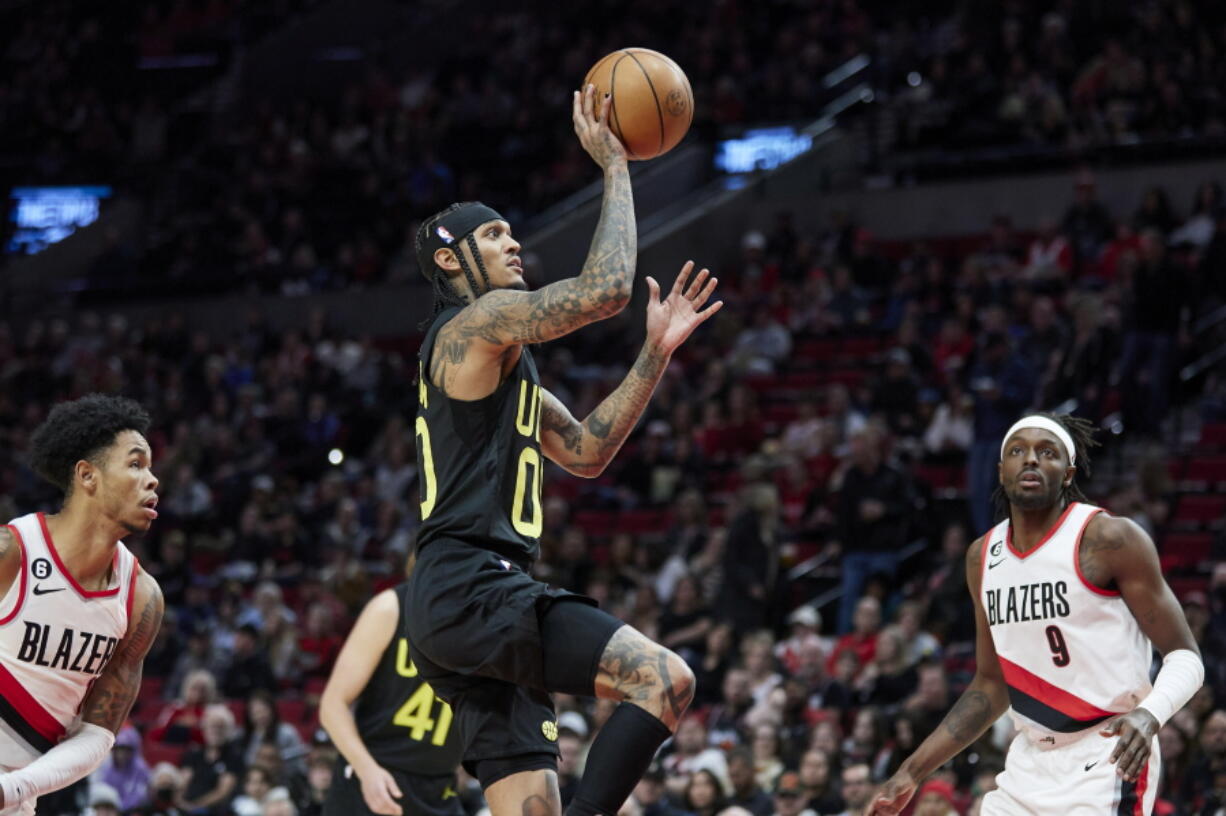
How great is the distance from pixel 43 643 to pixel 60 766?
0.38m

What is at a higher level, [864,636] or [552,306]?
[552,306]

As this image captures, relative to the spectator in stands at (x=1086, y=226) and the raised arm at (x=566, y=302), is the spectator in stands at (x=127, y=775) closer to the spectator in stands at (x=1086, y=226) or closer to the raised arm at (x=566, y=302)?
the raised arm at (x=566, y=302)

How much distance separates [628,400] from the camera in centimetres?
563

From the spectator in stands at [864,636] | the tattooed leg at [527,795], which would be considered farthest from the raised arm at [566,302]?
the spectator in stands at [864,636]

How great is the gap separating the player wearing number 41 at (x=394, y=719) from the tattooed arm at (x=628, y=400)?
184 cm

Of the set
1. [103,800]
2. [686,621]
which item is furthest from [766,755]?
[103,800]

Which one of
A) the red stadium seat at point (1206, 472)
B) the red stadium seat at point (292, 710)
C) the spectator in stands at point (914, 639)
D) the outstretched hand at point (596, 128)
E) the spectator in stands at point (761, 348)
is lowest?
the red stadium seat at point (292, 710)

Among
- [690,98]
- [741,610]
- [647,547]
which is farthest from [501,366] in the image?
[647,547]

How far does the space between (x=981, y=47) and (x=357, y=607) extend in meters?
9.93

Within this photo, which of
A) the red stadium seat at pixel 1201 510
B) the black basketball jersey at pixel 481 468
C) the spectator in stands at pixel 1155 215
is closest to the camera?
the black basketball jersey at pixel 481 468

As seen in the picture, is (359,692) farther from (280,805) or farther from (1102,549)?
(280,805)

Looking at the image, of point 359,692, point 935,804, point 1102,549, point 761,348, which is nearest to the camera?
point 1102,549

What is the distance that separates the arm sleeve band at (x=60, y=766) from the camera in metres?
4.86

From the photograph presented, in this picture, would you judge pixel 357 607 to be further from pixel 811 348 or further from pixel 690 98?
pixel 690 98
